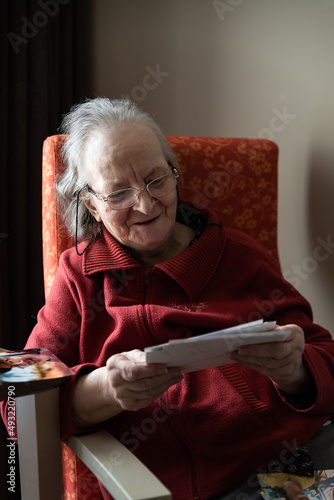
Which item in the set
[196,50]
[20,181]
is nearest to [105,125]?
[20,181]

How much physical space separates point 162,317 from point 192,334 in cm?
11

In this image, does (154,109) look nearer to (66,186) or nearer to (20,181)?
(20,181)

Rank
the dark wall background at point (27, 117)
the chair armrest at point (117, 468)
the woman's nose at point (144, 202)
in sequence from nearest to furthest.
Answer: the chair armrest at point (117, 468)
the woman's nose at point (144, 202)
the dark wall background at point (27, 117)

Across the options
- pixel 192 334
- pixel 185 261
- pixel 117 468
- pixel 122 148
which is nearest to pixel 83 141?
pixel 122 148

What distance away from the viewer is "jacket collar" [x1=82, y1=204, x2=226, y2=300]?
4.15ft

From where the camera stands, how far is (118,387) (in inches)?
39.0

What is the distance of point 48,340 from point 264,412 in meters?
0.51

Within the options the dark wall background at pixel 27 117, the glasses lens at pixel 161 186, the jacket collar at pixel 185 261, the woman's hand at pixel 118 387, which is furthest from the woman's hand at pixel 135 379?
the dark wall background at pixel 27 117

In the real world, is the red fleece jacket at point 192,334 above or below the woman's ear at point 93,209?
below

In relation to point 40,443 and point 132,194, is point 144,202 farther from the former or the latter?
point 40,443

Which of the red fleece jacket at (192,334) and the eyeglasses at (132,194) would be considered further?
the eyeglasses at (132,194)

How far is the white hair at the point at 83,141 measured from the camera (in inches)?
52.2

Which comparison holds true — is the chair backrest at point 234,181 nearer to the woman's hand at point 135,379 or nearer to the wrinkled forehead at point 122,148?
the wrinkled forehead at point 122,148

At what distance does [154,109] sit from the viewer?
210cm
